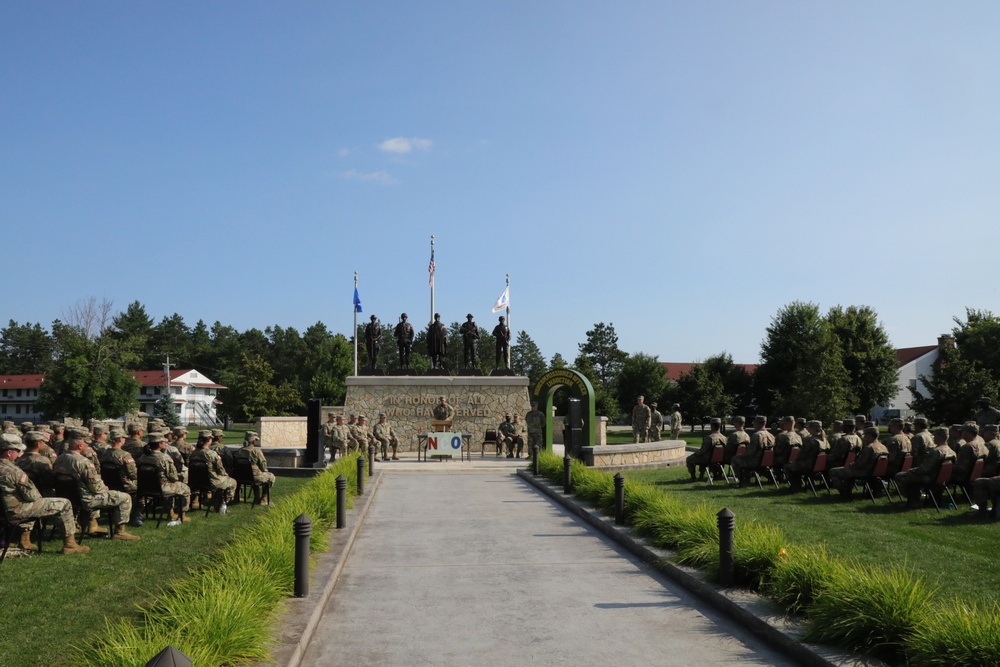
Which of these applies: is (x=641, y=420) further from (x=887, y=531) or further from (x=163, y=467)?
(x=163, y=467)

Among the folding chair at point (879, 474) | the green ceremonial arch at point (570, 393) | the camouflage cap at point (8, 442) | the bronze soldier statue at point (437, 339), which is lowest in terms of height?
the folding chair at point (879, 474)

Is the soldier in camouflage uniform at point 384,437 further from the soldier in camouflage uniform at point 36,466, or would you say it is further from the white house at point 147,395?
the white house at point 147,395

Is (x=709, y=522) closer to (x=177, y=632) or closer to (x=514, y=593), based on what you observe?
(x=514, y=593)

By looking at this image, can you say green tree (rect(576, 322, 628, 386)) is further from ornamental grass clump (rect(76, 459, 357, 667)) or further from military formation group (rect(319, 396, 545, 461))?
ornamental grass clump (rect(76, 459, 357, 667))

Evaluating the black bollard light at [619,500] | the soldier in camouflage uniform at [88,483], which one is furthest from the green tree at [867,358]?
the soldier in camouflage uniform at [88,483]

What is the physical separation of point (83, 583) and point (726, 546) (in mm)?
Answer: 6491

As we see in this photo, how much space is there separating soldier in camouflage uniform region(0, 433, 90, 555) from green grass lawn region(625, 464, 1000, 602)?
7953 millimetres

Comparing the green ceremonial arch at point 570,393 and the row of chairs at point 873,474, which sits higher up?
the green ceremonial arch at point 570,393

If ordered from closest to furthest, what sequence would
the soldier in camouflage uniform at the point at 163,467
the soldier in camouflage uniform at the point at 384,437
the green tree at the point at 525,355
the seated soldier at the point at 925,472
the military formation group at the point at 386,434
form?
the soldier in camouflage uniform at the point at 163,467, the seated soldier at the point at 925,472, the military formation group at the point at 386,434, the soldier in camouflage uniform at the point at 384,437, the green tree at the point at 525,355

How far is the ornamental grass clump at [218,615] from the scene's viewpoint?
16.8 feet

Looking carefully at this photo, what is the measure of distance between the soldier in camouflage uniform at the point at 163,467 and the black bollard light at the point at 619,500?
22.0 feet

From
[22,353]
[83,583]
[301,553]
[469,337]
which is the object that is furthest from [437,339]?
[22,353]

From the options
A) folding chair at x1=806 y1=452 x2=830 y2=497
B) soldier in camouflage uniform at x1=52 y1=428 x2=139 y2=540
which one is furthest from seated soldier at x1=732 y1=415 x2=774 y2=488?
soldier in camouflage uniform at x1=52 y1=428 x2=139 y2=540

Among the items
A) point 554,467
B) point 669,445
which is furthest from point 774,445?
point 669,445
